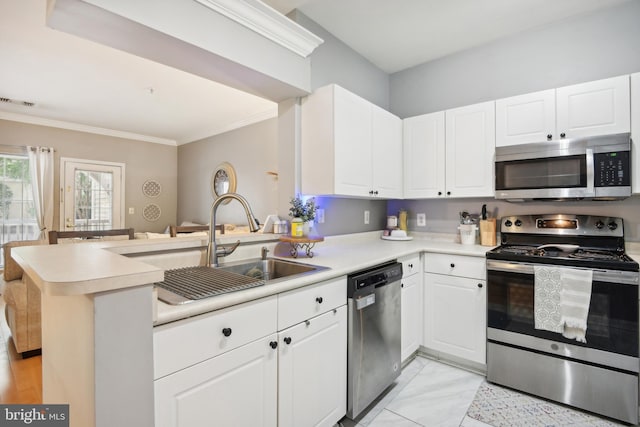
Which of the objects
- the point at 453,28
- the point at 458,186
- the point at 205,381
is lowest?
the point at 205,381

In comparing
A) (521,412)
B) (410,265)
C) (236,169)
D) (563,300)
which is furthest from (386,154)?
(236,169)

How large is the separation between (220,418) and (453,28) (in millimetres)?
3036

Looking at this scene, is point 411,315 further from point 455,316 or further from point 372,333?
point 372,333

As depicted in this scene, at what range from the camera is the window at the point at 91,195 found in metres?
5.30

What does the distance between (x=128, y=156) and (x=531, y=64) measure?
6504 millimetres

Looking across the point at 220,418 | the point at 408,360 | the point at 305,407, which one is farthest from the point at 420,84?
the point at 220,418

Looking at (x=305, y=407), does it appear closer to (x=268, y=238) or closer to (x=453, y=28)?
(x=268, y=238)

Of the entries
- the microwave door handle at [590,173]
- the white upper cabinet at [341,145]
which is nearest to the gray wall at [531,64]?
the microwave door handle at [590,173]

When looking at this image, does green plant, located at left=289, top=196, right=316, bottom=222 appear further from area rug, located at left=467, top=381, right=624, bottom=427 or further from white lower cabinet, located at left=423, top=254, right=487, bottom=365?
area rug, located at left=467, top=381, right=624, bottom=427

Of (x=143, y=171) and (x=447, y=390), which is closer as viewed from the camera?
(x=447, y=390)

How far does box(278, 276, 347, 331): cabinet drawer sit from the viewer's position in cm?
134

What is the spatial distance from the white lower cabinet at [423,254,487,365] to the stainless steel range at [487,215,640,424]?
8 centimetres

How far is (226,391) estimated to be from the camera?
3.66 ft

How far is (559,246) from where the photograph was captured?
225 cm
